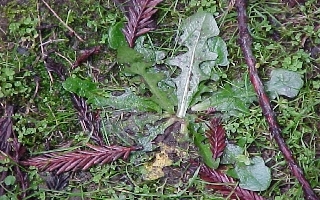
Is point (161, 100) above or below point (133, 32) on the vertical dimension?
below

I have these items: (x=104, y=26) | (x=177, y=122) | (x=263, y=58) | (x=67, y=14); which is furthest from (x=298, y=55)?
(x=67, y=14)

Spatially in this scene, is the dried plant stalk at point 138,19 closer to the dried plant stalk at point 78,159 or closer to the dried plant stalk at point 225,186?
the dried plant stalk at point 78,159

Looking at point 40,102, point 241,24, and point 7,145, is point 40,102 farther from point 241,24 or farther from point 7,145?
point 241,24

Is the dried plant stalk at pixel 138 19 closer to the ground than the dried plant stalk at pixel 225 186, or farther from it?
farther from it

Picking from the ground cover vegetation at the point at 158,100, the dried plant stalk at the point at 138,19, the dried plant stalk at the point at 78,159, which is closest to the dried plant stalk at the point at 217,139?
the ground cover vegetation at the point at 158,100

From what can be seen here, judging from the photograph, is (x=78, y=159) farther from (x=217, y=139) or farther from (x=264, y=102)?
(x=264, y=102)

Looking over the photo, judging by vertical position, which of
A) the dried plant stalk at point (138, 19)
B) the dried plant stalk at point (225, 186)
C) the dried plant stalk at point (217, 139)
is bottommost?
the dried plant stalk at point (225, 186)

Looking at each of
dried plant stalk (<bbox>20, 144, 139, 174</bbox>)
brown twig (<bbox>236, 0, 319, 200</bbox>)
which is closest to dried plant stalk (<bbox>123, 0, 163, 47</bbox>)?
brown twig (<bbox>236, 0, 319, 200</bbox>)

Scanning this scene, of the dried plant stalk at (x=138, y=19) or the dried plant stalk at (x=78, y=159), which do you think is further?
the dried plant stalk at (x=138, y=19)
